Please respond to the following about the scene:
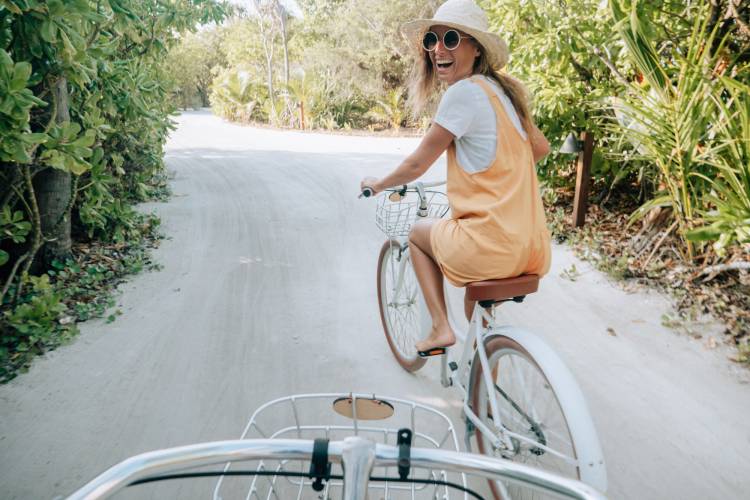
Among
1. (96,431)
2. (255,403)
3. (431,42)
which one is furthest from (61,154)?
(431,42)

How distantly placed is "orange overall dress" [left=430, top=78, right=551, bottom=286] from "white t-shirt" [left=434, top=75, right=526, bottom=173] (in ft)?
0.08

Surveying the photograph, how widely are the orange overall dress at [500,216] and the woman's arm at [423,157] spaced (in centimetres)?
11

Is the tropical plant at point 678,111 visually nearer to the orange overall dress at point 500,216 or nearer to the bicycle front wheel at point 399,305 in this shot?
the bicycle front wheel at point 399,305

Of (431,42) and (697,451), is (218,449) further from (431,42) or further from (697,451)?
(697,451)

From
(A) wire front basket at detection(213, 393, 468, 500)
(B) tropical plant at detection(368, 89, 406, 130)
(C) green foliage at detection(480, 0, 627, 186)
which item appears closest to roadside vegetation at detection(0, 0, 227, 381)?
(A) wire front basket at detection(213, 393, 468, 500)

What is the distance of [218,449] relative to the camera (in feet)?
3.09

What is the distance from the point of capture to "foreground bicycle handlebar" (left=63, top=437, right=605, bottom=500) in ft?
2.84

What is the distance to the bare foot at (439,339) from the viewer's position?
99.7 inches

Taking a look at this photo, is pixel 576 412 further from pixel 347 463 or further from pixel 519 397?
pixel 347 463

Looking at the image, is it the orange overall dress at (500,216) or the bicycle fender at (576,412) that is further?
the orange overall dress at (500,216)

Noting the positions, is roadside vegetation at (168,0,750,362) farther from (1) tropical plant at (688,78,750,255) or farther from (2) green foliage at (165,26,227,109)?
(2) green foliage at (165,26,227,109)

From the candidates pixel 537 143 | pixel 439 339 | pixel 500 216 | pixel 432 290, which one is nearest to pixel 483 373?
pixel 439 339

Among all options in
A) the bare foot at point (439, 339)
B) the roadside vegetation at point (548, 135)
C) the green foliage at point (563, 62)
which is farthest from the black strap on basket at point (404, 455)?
the green foliage at point (563, 62)

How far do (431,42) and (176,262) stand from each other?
3416mm
